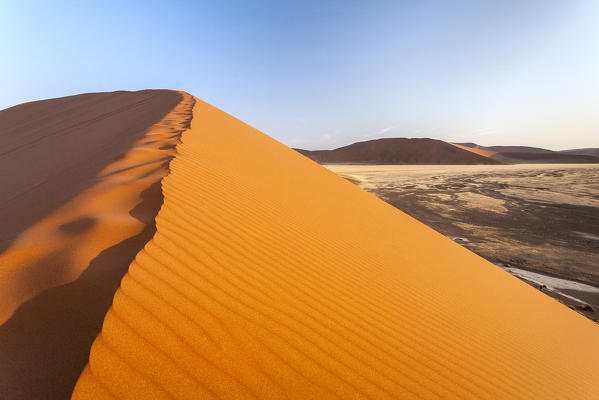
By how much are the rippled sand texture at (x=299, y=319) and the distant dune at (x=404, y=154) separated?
5526 cm

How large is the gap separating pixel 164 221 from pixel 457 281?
A: 10.4 feet

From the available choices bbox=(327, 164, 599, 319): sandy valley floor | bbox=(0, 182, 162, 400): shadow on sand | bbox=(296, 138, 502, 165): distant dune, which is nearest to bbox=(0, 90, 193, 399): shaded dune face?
bbox=(0, 182, 162, 400): shadow on sand

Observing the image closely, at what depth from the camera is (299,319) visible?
1.49 meters

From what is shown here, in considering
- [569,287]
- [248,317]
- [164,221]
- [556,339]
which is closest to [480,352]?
[556,339]

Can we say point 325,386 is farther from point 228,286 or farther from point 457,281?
point 457,281

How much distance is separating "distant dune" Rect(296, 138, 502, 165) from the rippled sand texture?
5526 cm

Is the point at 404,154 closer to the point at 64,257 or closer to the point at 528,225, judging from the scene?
the point at 528,225

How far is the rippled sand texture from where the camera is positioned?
1.04 metres

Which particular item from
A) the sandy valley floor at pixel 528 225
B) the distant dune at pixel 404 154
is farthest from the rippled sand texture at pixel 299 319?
the distant dune at pixel 404 154

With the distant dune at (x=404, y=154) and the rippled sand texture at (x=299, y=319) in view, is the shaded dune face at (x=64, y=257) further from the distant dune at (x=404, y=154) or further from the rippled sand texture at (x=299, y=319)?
the distant dune at (x=404, y=154)

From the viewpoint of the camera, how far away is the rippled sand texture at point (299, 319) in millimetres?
1035

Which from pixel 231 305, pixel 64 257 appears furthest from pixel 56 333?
pixel 231 305

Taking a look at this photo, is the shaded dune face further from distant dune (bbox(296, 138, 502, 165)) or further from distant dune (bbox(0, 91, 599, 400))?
distant dune (bbox(296, 138, 502, 165))

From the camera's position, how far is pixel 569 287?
17.2 ft
